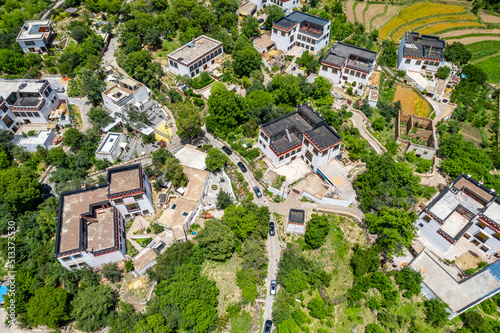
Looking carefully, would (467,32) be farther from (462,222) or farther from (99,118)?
(99,118)

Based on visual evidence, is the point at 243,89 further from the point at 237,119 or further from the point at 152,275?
the point at 152,275

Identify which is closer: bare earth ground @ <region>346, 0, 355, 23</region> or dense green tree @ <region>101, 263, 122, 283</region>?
dense green tree @ <region>101, 263, 122, 283</region>

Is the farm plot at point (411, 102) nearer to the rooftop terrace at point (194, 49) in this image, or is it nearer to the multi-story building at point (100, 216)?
the rooftop terrace at point (194, 49)

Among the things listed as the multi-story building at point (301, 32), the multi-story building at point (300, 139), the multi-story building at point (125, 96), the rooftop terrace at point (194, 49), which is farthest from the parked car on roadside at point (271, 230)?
the multi-story building at point (301, 32)

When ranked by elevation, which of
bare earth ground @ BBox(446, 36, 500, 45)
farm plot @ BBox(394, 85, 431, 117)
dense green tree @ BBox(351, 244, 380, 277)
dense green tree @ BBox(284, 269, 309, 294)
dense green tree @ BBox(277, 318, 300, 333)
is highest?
bare earth ground @ BBox(446, 36, 500, 45)

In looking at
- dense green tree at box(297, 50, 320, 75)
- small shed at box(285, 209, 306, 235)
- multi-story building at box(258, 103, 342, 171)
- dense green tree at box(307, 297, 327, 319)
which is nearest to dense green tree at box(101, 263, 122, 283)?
small shed at box(285, 209, 306, 235)

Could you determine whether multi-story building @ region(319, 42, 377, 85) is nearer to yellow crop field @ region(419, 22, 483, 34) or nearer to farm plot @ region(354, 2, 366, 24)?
farm plot @ region(354, 2, 366, 24)

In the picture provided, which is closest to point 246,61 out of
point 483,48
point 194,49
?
point 194,49

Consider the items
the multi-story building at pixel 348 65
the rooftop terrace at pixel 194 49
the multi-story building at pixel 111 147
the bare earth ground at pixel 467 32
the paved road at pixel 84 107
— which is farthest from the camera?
the bare earth ground at pixel 467 32
